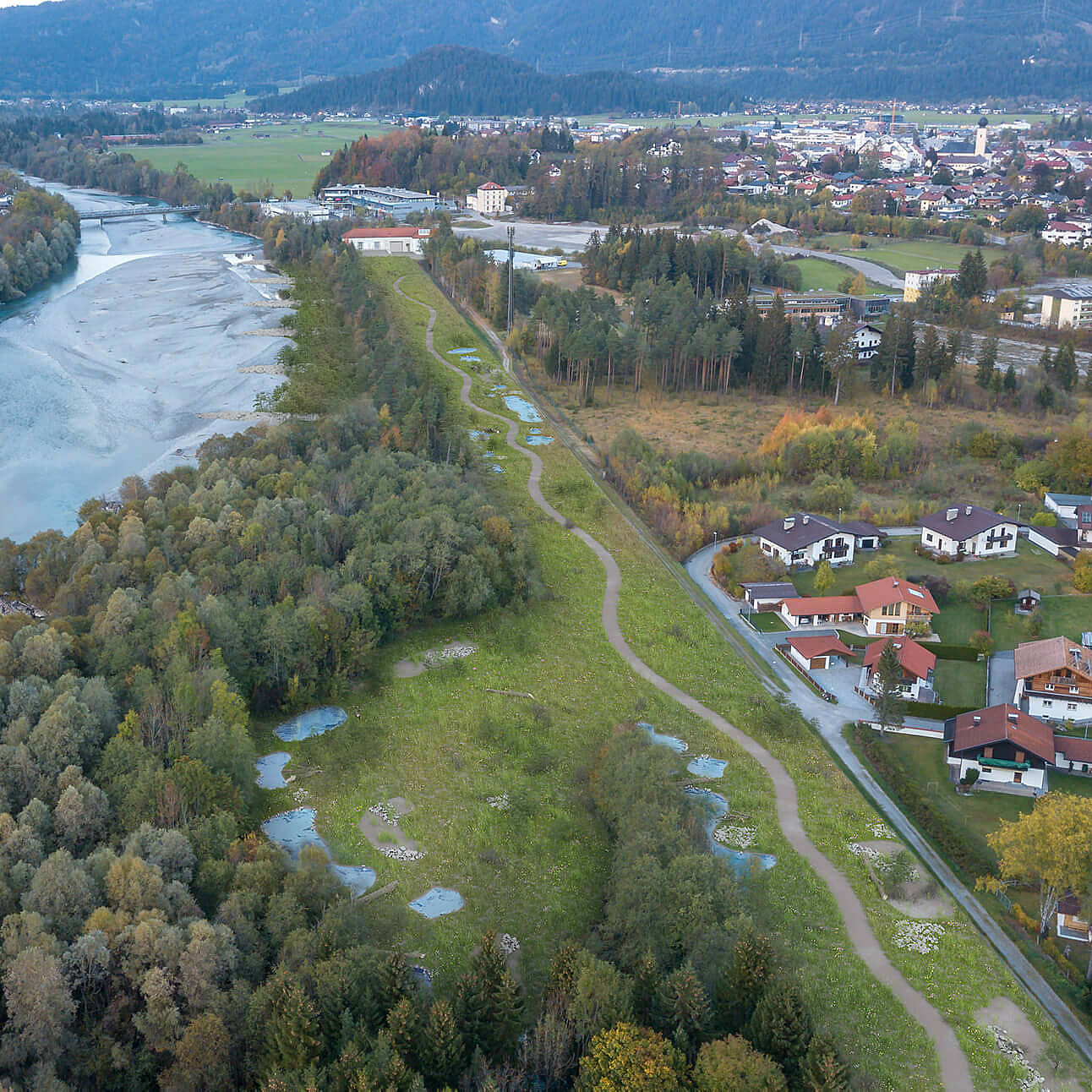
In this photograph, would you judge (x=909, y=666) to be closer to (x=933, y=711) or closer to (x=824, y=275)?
(x=933, y=711)

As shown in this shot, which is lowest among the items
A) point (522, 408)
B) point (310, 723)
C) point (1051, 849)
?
point (310, 723)

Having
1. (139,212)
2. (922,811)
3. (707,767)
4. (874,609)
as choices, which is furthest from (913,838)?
(139,212)

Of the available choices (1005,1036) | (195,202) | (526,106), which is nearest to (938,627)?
(1005,1036)

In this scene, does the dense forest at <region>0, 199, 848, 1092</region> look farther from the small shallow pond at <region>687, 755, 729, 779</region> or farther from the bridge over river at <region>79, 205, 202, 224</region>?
the bridge over river at <region>79, 205, 202, 224</region>

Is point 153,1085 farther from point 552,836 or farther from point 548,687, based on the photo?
point 548,687

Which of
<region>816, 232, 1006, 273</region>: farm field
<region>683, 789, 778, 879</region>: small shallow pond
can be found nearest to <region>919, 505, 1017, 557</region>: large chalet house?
<region>683, 789, 778, 879</region>: small shallow pond

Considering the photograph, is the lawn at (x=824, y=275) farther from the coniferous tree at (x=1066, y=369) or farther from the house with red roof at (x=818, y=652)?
the house with red roof at (x=818, y=652)
